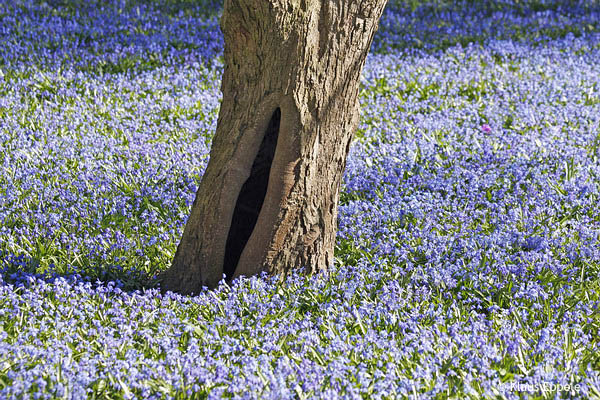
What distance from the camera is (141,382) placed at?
10.1 ft

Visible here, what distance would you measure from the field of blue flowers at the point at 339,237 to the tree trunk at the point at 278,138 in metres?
0.25

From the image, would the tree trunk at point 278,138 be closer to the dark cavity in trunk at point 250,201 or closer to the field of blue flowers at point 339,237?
the dark cavity in trunk at point 250,201

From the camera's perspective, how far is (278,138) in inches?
157

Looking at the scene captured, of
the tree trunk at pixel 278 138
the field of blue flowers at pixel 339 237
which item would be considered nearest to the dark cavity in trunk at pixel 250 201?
the tree trunk at pixel 278 138

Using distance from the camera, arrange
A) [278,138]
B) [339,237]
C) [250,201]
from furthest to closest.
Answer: [339,237], [250,201], [278,138]

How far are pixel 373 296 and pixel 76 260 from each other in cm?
190

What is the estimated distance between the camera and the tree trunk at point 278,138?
3.77 metres

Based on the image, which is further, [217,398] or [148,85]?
[148,85]

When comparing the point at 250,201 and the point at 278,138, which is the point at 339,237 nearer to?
the point at 250,201

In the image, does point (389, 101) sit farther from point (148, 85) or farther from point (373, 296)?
point (373, 296)

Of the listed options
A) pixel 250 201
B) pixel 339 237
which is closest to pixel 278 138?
pixel 250 201

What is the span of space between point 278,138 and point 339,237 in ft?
3.89

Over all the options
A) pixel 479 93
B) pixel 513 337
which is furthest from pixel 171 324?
pixel 479 93

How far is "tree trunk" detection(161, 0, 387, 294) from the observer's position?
377cm
